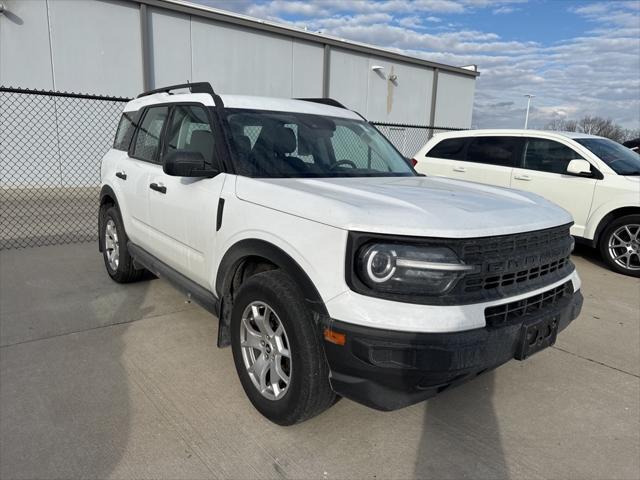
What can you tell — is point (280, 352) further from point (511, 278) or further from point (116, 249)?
point (116, 249)

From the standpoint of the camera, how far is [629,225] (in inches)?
244

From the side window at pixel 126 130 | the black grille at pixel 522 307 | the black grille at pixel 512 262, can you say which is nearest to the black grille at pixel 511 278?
the black grille at pixel 512 262

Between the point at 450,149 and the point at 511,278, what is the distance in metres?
5.94

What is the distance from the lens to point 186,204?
345cm

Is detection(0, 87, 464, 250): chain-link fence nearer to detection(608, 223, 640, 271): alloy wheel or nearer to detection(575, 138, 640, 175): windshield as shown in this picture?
detection(575, 138, 640, 175): windshield

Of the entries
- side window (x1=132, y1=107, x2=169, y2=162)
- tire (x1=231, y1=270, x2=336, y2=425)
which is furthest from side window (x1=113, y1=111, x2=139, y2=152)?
tire (x1=231, y1=270, x2=336, y2=425)

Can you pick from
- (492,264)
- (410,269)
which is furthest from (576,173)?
(410,269)

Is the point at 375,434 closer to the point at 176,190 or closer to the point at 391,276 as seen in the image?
the point at 391,276

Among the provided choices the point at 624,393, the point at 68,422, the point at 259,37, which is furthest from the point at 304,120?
the point at 259,37

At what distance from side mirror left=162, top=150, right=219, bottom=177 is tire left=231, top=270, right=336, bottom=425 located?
34.2 inches

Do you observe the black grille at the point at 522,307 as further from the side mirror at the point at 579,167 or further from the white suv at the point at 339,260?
the side mirror at the point at 579,167

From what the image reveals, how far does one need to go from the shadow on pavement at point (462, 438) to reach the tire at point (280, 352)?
625mm

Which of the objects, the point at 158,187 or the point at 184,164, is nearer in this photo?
the point at 184,164

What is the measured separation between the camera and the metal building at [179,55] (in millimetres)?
11859
